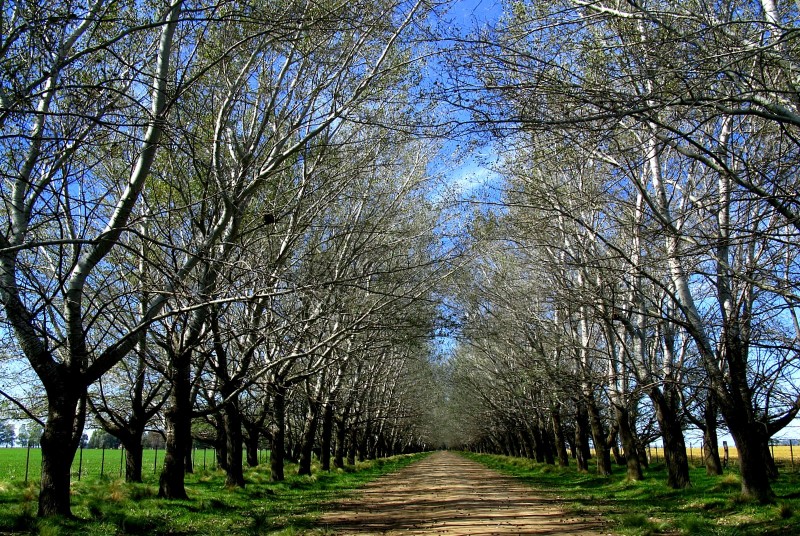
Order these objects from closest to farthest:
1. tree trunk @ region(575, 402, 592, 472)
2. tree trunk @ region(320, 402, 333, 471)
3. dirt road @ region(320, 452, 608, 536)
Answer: dirt road @ region(320, 452, 608, 536)
tree trunk @ region(575, 402, 592, 472)
tree trunk @ region(320, 402, 333, 471)

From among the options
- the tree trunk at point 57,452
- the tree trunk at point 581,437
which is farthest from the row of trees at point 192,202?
the tree trunk at point 581,437

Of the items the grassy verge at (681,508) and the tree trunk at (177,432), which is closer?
the grassy verge at (681,508)

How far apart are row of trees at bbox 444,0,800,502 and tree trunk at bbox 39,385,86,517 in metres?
6.95

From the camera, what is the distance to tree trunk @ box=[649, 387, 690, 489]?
1479 cm

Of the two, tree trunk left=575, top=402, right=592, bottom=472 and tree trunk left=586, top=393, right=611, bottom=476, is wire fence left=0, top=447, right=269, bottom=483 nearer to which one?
tree trunk left=575, top=402, right=592, bottom=472

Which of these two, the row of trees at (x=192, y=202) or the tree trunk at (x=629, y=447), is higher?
the row of trees at (x=192, y=202)

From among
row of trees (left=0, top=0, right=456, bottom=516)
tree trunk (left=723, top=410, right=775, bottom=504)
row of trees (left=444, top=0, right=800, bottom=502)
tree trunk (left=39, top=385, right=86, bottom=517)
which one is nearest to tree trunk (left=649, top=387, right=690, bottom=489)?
row of trees (left=444, top=0, right=800, bottom=502)

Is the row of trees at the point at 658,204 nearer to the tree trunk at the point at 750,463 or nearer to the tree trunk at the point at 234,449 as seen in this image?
the tree trunk at the point at 750,463

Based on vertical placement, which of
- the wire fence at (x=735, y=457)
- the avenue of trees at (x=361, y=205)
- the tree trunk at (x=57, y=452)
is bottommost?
the wire fence at (x=735, y=457)

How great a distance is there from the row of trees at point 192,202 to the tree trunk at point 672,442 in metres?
5.81

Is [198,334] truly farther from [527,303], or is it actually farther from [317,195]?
[527,303]

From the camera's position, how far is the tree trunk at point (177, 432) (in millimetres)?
13203

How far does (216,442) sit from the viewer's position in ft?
79.3

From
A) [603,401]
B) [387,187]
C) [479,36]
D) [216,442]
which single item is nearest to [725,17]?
[479,36]
